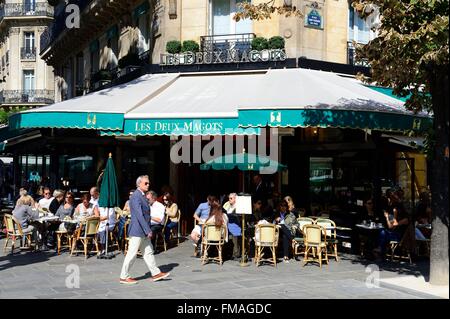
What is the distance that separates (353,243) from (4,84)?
42754mm

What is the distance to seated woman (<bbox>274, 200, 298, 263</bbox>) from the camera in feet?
36.9

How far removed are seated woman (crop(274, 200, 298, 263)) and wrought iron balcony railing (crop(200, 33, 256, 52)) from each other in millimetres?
5017

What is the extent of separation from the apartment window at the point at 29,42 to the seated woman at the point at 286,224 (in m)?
40.1

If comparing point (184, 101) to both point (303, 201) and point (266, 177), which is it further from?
point (303, 201)

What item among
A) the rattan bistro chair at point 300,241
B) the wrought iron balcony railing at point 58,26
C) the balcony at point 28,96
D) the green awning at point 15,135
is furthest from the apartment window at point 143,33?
the balcony at point 28,96

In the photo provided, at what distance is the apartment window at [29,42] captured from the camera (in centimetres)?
4662

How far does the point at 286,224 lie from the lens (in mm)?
11547

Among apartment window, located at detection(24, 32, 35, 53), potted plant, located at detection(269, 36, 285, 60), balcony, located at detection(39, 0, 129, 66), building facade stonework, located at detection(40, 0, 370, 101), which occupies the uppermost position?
apartment window, located at detection(24, 32, 35, 53)

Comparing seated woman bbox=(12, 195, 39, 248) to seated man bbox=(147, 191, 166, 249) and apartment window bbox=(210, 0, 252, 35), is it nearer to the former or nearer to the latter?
seated man bbox=(147, 191, 166, 249)

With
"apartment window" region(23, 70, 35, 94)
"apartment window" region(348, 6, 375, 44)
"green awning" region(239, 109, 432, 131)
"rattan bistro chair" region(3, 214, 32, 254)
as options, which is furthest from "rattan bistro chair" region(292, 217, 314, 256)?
"apartment window" region(23, 70, 35, 94)

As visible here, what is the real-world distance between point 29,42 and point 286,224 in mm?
41324

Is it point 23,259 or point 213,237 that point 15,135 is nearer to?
point 23,259
